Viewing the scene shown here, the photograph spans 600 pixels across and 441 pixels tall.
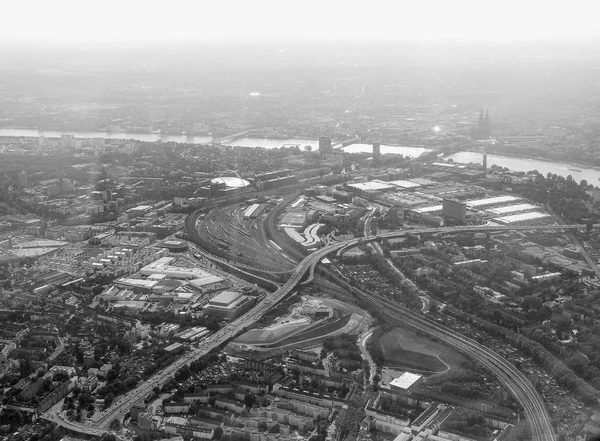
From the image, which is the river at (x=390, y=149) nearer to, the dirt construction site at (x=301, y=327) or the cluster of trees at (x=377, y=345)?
the dirt construction site at (x=301, y=327)

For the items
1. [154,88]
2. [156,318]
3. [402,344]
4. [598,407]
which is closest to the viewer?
[598,407]

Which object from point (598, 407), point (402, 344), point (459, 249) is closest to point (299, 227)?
point (459, 249)

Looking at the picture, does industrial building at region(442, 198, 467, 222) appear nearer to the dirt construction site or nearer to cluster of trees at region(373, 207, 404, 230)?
cluster of trees at region(373, 207, 404, 230)

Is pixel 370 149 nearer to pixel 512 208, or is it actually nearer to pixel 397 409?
pixel 512 208

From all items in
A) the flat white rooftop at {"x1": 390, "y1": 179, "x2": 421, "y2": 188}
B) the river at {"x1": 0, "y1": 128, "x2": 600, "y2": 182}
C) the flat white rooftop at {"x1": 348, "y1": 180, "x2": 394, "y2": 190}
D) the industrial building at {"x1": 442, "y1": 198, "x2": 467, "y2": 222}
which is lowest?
the river at {"x1": 0, "y1": 128, "x2": 600, "y2": 182}

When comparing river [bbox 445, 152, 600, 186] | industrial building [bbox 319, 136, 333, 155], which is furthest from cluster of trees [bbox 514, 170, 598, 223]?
industrial building [bbox 319, 136, 333, 155]

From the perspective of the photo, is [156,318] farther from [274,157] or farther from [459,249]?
[274,157]
